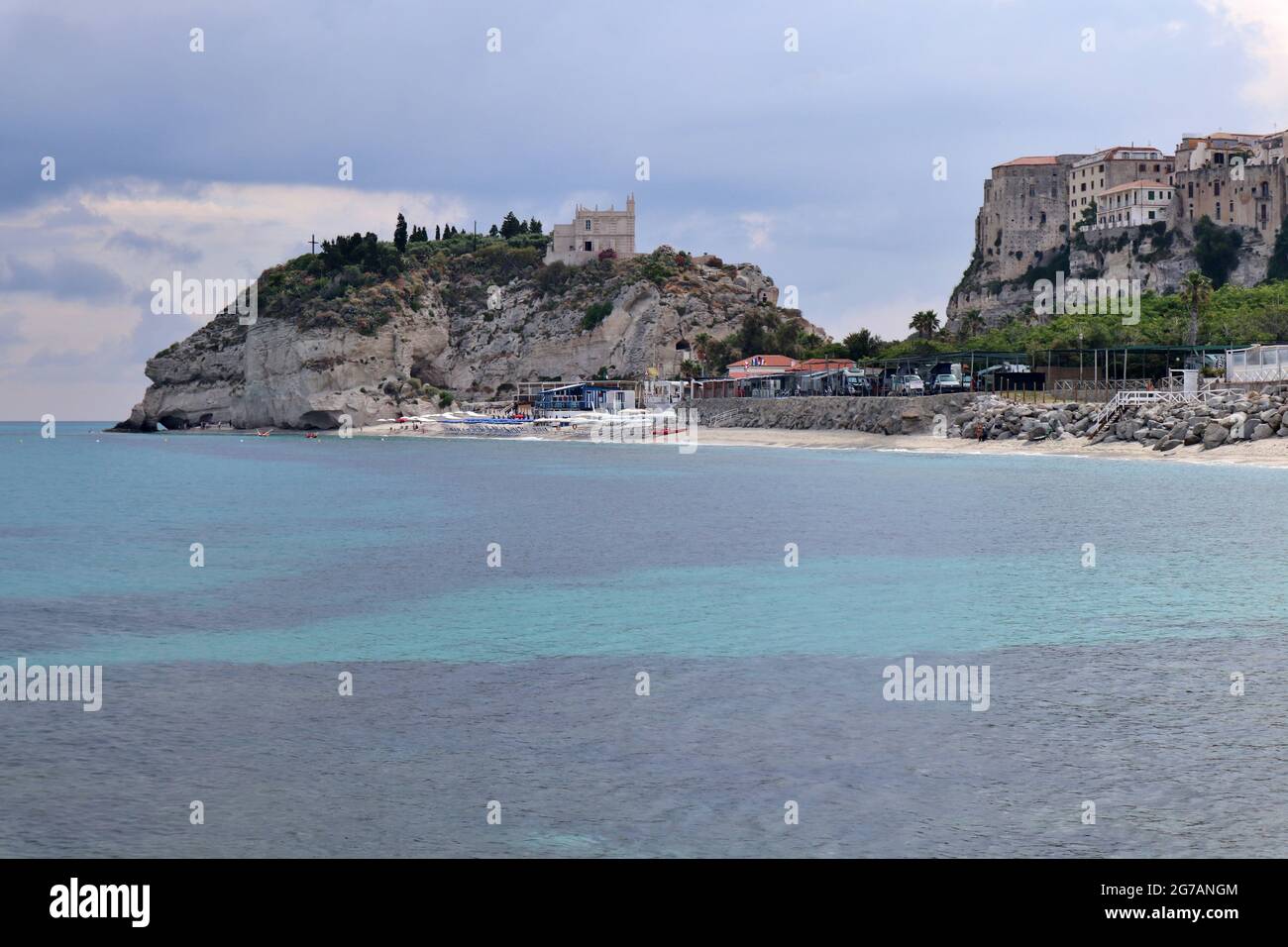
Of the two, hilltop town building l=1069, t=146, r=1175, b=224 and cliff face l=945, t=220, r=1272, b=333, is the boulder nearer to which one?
cliff face l=945, t=220, r=1272, b=333

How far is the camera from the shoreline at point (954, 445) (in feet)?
191

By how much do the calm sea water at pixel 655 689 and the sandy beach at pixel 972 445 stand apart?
2356cm

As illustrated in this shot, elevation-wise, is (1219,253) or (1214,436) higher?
(1219,253)

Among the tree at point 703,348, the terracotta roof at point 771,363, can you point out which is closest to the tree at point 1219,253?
the terracotta roof at point 771,363

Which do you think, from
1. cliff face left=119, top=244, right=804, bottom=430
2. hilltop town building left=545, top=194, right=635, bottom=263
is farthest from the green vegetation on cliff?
hilltop town building left=545, top=194, right=635, bottom=263

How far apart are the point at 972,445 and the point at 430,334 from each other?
347ft

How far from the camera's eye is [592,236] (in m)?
185

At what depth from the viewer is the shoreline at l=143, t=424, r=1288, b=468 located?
58281 millimetres

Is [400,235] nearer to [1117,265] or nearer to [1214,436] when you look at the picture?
[1117,265]

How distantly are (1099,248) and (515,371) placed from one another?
256ft

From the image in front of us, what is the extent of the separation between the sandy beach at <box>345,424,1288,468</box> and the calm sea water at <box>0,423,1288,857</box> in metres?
23.6

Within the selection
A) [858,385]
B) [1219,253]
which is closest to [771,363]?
[858,385]
